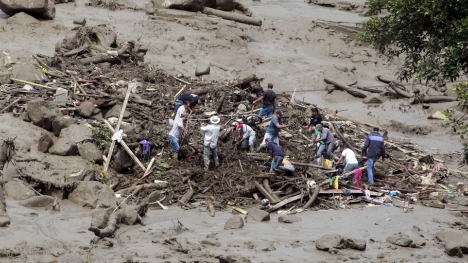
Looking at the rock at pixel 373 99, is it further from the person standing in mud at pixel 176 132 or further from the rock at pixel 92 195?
the rock at pixel 92 195

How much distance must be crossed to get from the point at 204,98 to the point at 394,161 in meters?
5.02

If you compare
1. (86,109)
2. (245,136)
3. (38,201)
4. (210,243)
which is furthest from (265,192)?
(86,109)

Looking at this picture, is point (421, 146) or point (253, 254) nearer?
point (253, 254)

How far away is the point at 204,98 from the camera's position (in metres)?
20.4


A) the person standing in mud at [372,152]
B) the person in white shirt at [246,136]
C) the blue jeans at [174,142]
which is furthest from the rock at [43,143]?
the person standing in mud at [372,152]

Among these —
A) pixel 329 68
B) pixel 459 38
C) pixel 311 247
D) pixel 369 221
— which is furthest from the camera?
pixel 329 68

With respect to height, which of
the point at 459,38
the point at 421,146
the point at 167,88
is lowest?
the point at 421,146

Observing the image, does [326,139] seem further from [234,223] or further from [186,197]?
[234,223]

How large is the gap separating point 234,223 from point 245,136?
3806mm

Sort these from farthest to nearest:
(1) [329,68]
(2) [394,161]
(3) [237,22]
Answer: (3) [237,22] < (1) [329,68] < (2) [394,161]

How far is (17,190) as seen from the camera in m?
14.3

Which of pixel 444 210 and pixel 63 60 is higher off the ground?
pixel 63 60

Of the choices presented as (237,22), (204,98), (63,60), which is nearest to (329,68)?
(237,22)

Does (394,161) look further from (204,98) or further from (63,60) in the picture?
(63,60)
